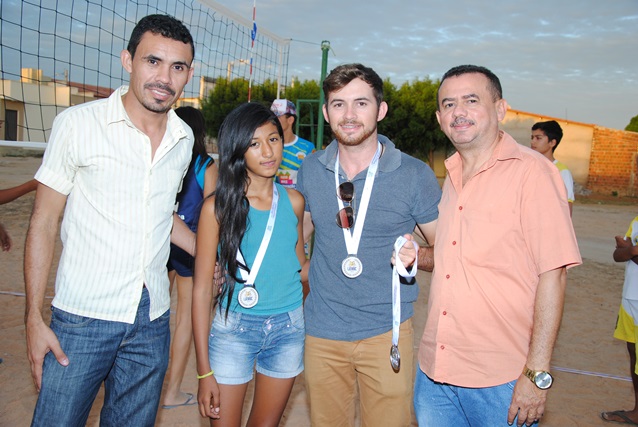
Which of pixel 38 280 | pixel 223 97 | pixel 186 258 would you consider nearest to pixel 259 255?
pixel 38 280

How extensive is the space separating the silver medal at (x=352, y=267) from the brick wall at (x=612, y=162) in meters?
30.8

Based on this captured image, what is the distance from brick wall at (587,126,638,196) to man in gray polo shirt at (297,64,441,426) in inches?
1203

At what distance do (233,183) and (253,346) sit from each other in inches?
34.4

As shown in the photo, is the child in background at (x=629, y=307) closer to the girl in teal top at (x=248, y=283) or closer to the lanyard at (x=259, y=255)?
the girl in teal top at (x=248, y=283)

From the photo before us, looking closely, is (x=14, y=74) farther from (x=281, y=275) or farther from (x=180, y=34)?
(x=281, y=275)

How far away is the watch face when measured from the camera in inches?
85.0

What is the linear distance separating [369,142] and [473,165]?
646 millimetres

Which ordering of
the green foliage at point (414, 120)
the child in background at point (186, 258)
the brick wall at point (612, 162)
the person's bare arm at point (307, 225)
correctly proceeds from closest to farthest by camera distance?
the person's bare arm at point (307, 225) < the child in background at point (186, 258) < the brick wall at point (612, 162) < the green foliage at point (414, 120)

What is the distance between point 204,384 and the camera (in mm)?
2625

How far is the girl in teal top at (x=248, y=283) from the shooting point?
269cm

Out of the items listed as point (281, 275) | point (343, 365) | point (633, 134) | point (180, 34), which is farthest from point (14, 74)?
point (633, 134)

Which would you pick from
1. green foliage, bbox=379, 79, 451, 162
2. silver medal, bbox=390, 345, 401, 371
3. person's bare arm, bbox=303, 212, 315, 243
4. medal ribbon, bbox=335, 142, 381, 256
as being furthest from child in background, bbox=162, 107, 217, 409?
green foliage, bbox=379, 79, 451, 162

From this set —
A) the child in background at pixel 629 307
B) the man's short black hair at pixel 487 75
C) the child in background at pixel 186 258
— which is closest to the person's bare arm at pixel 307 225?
the man's short black hair at pixel 487 75

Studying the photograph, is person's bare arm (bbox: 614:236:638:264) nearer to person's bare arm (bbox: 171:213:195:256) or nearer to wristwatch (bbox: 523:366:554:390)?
wristwatch (bbox: 523:366:554:390)
